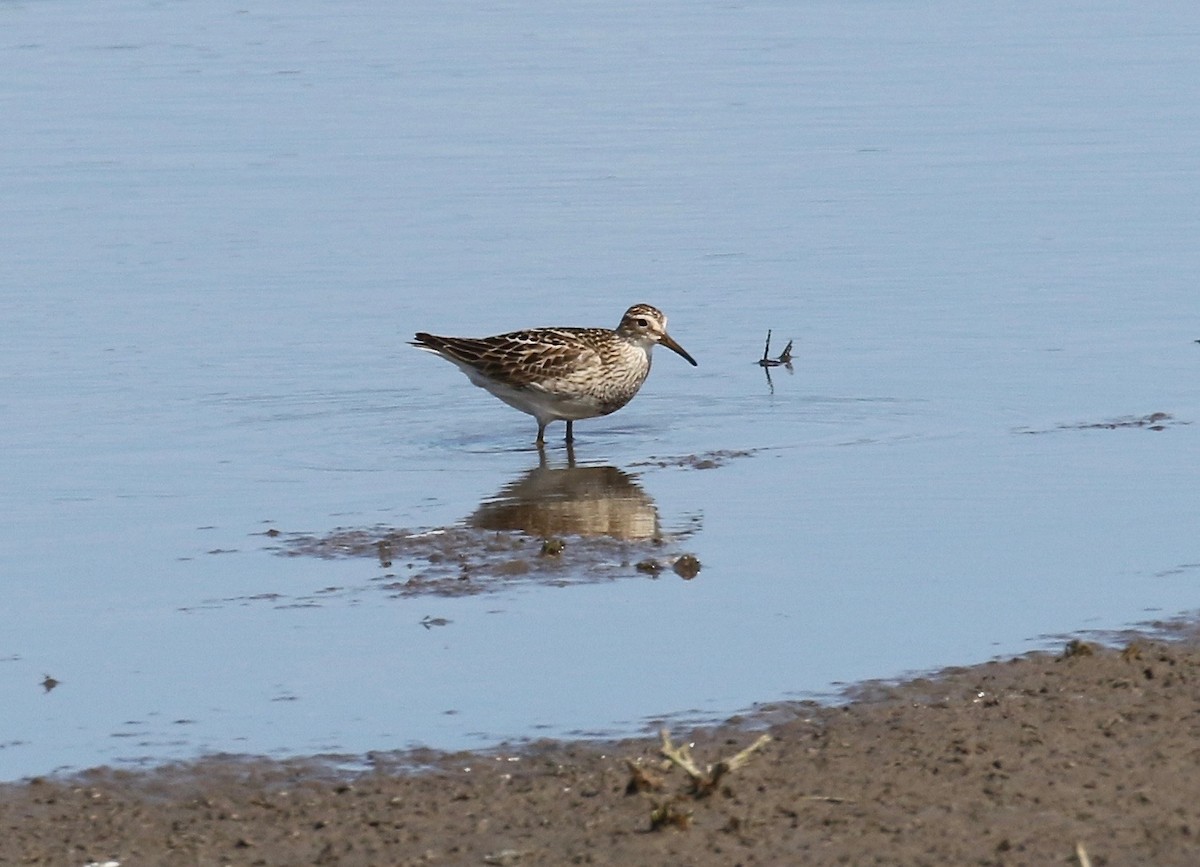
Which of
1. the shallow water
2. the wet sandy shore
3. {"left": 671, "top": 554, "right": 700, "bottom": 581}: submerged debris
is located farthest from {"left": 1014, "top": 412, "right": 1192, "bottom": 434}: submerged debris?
the wet sandy shore

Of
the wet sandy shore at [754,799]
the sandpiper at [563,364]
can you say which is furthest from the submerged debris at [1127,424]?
the wet sandy shore at [754,799]

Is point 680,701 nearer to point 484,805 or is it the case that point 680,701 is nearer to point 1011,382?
point 484,805

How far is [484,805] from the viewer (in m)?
7.12

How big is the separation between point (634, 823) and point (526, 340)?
23.4 ft

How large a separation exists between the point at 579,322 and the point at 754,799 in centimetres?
938

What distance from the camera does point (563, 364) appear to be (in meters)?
13.4

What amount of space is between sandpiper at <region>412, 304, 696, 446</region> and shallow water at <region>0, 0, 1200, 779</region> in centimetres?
30

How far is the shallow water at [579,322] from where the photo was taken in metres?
8.98

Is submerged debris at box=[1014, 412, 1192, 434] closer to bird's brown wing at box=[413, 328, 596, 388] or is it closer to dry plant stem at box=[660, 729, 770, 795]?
bird's brown wing at box=[413, 328, 596, 388]

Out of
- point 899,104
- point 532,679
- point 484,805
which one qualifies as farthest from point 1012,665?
point 899,104

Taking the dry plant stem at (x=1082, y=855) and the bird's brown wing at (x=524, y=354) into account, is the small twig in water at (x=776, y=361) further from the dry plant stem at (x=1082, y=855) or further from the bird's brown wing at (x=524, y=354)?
the dry plant stem at (x=1082, y=855)

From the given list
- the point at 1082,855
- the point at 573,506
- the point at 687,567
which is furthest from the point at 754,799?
the point at 573,506

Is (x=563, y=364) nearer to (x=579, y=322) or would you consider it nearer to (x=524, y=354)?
(x=524, y=354)

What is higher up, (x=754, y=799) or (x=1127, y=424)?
(x=1127, y=424)
